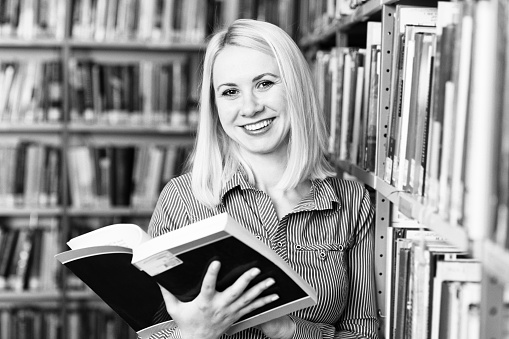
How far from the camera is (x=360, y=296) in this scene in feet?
5.47

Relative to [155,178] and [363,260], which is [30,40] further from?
[363,260]

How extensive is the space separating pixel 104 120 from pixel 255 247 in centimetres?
243

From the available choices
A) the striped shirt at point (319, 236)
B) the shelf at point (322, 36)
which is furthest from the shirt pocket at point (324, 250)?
the shelf at point (322, 36)

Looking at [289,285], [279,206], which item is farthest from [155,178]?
[289,285]

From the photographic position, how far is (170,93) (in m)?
3.52

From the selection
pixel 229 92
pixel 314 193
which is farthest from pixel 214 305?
pixel 229 92

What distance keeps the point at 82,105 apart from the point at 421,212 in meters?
2.51

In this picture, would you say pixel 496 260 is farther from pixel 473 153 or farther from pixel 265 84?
pixel 265 84

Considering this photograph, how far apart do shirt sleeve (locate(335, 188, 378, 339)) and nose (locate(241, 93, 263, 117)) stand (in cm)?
37

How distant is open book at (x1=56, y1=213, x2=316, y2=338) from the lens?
1181 millimetres

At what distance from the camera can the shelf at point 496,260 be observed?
0.83 m

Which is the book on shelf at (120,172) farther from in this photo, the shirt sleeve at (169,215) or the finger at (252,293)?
the finger at (252,293)

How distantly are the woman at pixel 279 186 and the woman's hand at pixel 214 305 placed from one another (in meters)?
0.20

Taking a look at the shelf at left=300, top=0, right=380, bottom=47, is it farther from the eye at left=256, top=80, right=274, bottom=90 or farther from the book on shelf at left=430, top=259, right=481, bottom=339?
the book on shelf at left=430, top=259, right=481, bottom=339
